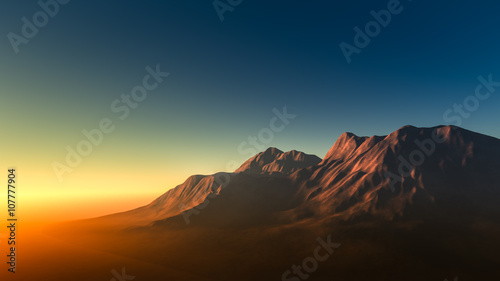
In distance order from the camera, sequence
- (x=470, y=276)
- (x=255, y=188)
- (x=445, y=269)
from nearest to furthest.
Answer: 1. (x=470, y=276)
2. (x=445, y=269)
3. (x=255, y=188)

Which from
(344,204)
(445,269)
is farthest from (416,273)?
(344,204)

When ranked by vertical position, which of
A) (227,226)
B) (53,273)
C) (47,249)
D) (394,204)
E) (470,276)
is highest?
(47,249)

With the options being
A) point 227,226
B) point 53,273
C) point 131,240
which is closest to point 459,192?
point 227,226

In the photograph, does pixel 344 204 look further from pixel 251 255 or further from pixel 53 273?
pixel 53 273

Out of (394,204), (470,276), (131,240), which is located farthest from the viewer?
(394,204)

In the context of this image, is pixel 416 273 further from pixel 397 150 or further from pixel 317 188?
pixel 397 150

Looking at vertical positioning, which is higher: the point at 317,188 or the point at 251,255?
the point at 317,188

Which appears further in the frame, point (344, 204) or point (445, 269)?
point (344, 204)
